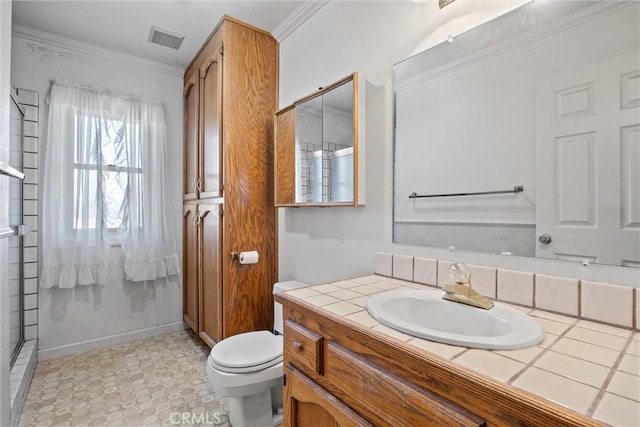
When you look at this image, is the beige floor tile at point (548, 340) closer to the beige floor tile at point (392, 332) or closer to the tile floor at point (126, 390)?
the beige floor tile at point (392, 332)

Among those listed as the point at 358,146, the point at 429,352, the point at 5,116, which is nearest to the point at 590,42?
the point at 358,146

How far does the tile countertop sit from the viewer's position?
471mm

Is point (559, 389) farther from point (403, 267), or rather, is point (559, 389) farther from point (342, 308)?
point (403, 267)

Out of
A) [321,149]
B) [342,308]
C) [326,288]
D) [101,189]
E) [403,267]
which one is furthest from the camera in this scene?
[101,189]

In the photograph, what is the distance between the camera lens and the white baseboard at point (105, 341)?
2275 millimetres

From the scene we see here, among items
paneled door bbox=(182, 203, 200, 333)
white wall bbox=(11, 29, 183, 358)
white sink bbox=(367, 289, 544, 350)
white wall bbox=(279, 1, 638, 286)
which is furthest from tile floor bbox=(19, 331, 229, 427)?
white sink bbox=(367, 289, 544, 350)

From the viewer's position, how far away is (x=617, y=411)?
45cm

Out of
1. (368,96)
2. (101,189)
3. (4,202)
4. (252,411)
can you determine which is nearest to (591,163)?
(368,96)

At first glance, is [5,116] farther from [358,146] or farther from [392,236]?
[392,236]

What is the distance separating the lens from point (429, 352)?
644mm

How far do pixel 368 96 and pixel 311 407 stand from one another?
135 cm

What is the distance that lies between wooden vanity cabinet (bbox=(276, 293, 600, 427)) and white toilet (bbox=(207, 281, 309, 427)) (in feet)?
1.36

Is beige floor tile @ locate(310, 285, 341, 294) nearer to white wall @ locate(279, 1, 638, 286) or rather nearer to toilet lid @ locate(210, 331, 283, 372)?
white wall @ locate(279, 1, 638, 286)

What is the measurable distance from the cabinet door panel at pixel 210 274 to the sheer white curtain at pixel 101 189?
1.65 feet
